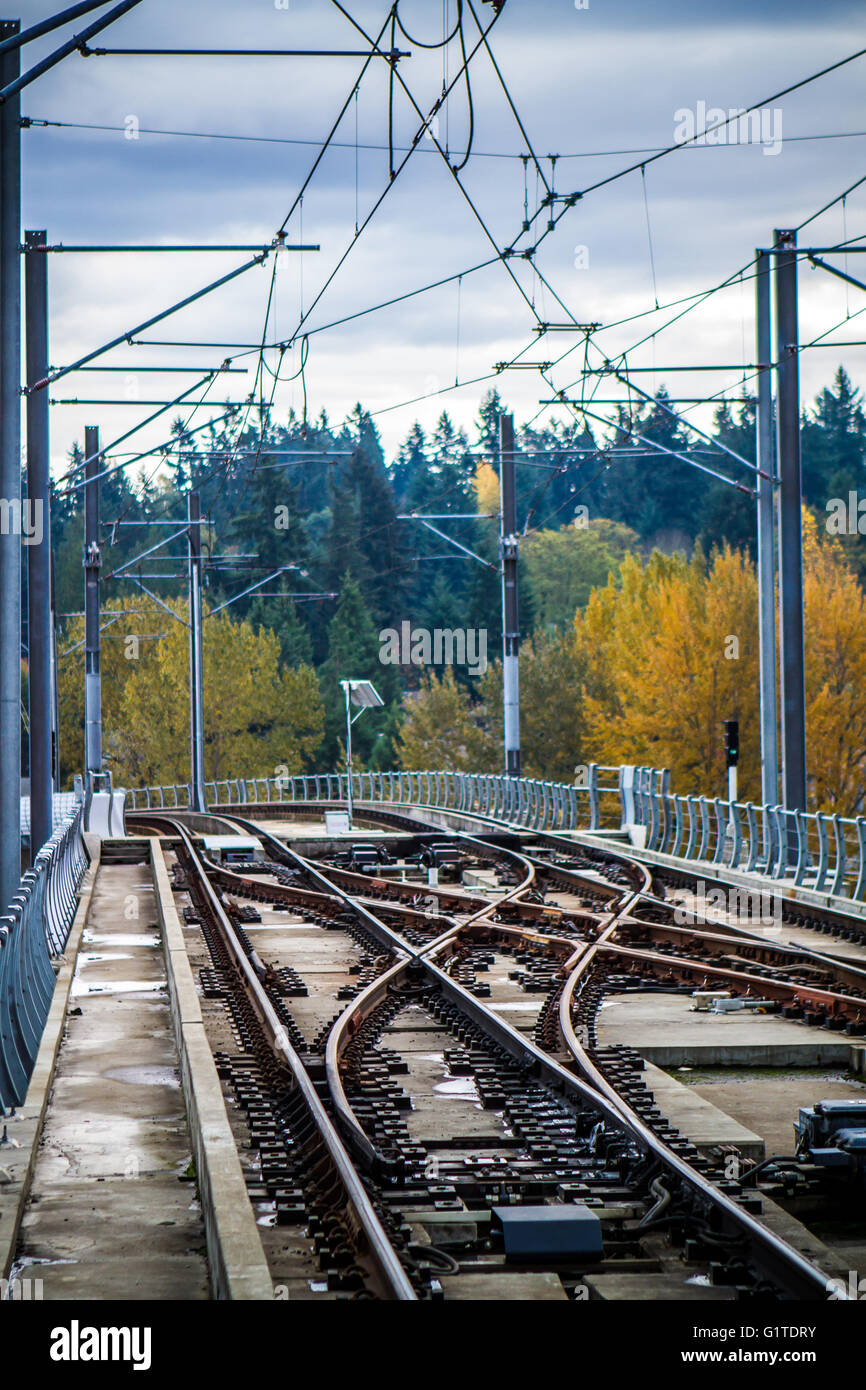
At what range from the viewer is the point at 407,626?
337 feet

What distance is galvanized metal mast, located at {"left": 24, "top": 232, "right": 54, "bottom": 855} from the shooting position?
59.0ft

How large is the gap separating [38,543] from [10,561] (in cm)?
575

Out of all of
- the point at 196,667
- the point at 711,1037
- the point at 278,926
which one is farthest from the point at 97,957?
the point at 196,667

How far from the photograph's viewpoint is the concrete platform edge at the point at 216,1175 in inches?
243

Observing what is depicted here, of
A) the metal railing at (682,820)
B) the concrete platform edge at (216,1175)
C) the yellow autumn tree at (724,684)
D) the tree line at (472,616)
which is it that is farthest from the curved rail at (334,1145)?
the yellow autumn tree at (724,684)

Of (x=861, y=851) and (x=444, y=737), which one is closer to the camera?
(x=861, y=851)

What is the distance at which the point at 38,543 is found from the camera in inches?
731

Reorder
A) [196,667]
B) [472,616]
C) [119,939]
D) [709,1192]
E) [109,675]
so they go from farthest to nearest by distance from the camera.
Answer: [472,616] → [109,675] → [196,667] → [119,939] → [709,1192]

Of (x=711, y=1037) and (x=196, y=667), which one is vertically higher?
(x=196, y=667)

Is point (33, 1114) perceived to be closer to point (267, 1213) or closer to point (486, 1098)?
point (267, 1213)

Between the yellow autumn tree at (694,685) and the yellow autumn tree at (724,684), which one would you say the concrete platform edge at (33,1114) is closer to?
the yellow autumn tree at (724,684)

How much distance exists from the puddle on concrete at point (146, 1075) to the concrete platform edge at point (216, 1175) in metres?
0.15

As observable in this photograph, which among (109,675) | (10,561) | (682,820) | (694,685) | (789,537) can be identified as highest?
(109,675)

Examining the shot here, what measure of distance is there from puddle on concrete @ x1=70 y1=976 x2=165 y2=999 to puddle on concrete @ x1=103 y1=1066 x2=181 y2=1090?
9.76ft
